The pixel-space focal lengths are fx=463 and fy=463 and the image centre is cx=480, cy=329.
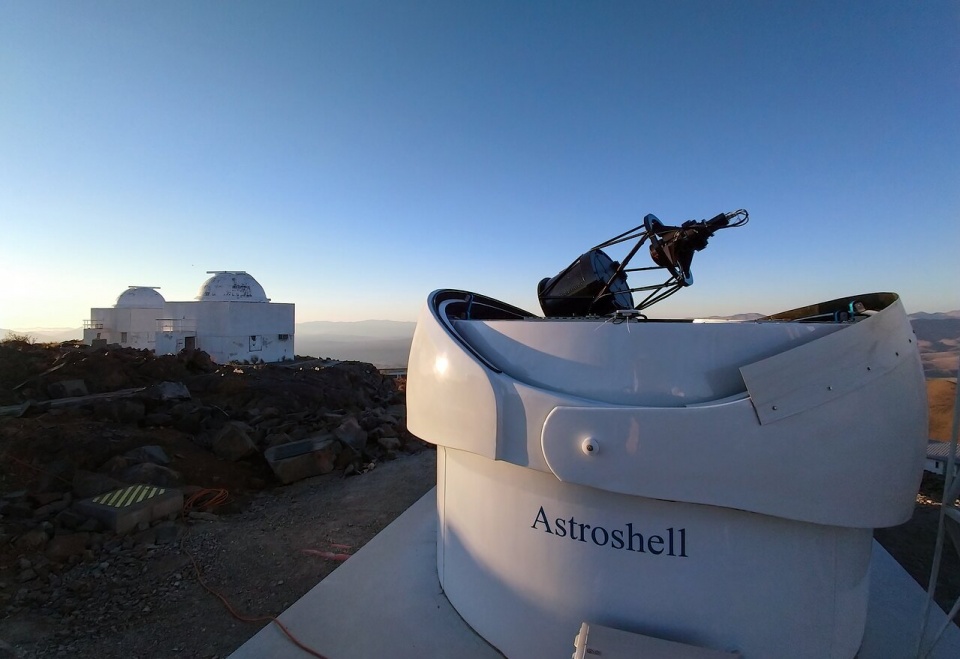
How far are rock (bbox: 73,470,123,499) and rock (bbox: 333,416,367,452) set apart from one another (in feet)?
10.5

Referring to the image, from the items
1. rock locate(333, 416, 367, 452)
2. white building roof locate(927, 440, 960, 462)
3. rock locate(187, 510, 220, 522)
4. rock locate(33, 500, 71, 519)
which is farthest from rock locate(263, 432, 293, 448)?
white building roof locate(927, 440, 960, 462)

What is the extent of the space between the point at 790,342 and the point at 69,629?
554 cm

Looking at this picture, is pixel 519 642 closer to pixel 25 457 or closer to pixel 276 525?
pixel 276 525

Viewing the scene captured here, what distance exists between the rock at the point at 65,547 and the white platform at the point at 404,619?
3.09m

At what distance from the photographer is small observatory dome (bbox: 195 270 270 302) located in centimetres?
3116

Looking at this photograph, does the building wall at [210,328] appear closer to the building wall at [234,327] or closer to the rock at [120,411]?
the building wall at [234,327]

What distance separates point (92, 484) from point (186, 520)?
1.50m

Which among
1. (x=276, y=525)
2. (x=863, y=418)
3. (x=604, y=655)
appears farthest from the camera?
(x=276, y=525)

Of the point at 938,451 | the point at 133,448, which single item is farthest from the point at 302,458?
the point at 938,451

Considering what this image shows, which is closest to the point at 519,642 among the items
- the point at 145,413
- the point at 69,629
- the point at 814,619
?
the point at 814,619

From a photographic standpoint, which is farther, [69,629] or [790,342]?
[69,629]

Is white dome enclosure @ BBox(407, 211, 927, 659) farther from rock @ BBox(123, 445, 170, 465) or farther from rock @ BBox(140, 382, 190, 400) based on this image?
rock @ BBox(140, 382, 190, 400)

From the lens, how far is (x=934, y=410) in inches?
295

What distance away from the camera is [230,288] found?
31.4 metres
